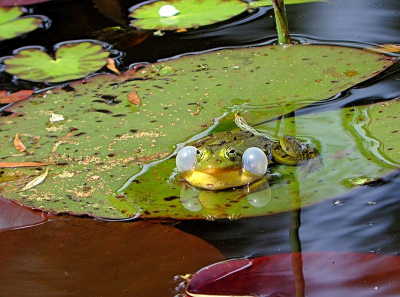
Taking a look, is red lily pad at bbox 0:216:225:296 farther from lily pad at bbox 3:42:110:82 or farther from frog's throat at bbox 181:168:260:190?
lily pad at bbox 3:42:110:82

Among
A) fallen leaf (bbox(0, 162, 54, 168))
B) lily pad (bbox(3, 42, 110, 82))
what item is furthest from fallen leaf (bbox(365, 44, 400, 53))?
fallen leaf (bbox(0, 162, 54, 168))

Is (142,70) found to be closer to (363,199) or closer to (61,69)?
(61,69)

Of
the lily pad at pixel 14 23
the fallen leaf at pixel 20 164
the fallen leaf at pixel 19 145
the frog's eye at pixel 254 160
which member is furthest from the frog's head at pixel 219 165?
the lily pad at pixel 14 23


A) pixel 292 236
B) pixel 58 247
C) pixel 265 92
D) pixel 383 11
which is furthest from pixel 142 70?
pixel 383 11

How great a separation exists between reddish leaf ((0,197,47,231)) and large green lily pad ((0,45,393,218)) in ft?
0.13

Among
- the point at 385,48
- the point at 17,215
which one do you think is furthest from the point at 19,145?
the point at 385,48

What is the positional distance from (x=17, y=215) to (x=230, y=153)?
973 millimetres

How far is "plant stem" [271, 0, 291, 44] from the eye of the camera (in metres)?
3.14

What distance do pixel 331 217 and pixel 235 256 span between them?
442 mm

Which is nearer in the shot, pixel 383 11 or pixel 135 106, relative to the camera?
pixel 135 106

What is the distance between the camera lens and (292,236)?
184 centimetres

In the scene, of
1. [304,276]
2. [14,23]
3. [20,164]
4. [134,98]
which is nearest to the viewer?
[304,276]

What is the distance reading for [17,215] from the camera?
2098 mm

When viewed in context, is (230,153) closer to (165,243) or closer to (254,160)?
(254,160)
